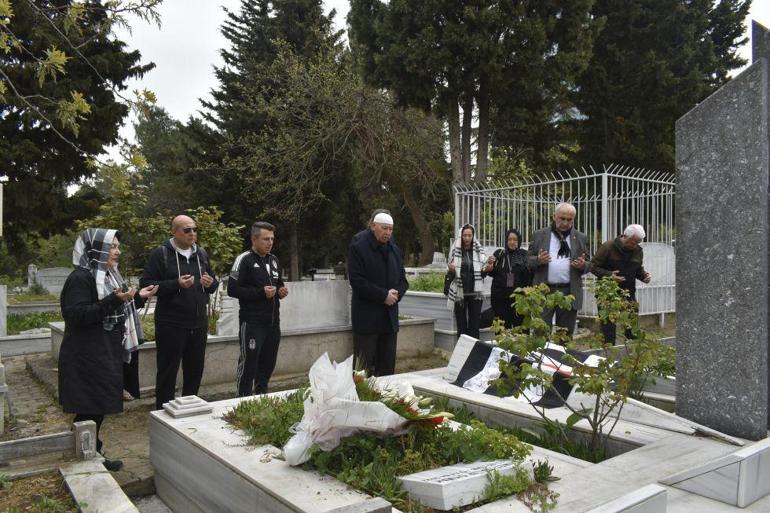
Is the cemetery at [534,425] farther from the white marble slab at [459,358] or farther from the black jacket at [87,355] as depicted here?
the black jacket at [87,355]

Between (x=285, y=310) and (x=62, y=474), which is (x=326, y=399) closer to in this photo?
(x=62, y=474)

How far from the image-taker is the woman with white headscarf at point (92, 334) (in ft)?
12.9

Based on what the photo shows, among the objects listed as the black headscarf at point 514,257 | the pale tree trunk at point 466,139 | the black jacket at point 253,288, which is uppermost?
the pale tree trunk at point 466,139

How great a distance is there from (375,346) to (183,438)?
7.63 ft

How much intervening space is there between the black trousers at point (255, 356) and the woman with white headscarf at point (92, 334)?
1299 mm

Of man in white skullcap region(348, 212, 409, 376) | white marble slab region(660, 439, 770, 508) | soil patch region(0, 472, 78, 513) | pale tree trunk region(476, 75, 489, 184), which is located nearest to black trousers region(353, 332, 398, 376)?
man in white skullcap region(348, 212, 409, 376)

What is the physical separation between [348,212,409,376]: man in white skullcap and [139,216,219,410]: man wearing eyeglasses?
4.46 feet

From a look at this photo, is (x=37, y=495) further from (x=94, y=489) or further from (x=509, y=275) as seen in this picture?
(x=509, y=275)

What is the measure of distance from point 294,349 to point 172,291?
8.85 feet

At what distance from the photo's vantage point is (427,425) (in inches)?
125

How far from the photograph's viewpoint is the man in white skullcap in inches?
217

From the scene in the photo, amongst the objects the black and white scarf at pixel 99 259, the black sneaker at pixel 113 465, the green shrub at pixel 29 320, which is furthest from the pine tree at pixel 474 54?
the black sneaker at pixel 113 465

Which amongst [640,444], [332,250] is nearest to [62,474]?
[640,444]

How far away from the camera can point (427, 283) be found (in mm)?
12648
